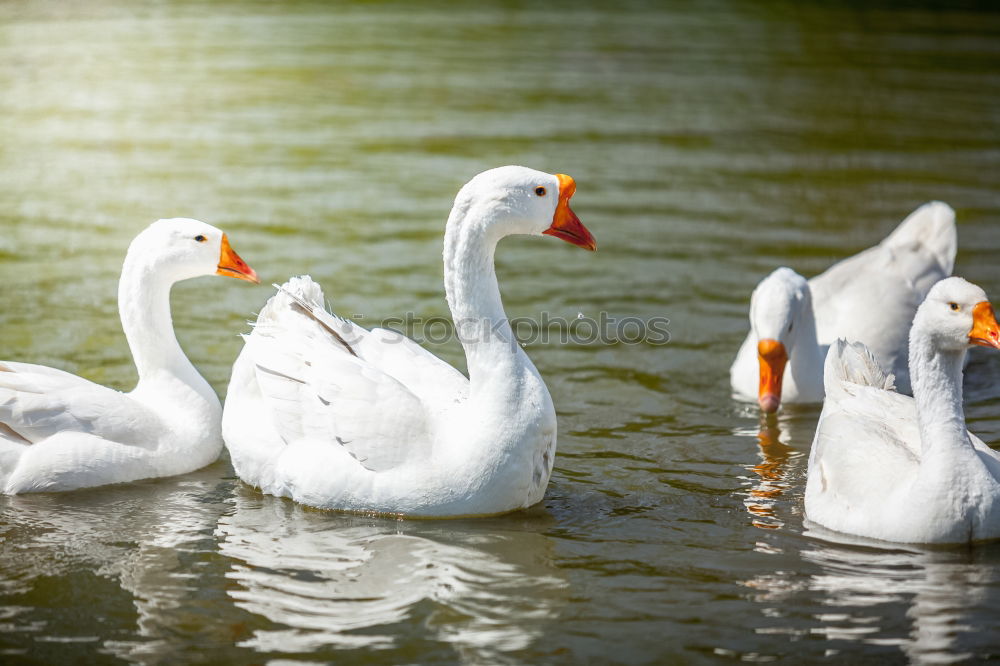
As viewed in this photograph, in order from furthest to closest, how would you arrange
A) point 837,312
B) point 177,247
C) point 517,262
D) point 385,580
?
1. point 517,262
2. point 837,312
3. point 177,247
4. point 385,580

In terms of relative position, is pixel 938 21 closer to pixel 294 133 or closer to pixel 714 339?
pixel 294 133

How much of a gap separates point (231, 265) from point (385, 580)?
2.84 meters

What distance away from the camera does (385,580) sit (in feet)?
22.0

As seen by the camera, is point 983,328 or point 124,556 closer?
point 983,328

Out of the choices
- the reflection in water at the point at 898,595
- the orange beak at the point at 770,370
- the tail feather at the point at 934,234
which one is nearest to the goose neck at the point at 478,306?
the reflection in water at the point at 898,595

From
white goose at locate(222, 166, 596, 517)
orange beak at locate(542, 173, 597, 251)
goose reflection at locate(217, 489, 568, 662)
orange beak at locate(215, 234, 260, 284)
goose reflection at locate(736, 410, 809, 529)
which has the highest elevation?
orange beak at locate(542, 173, 597, 251)

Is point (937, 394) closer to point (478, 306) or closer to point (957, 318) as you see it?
point (957, 318)

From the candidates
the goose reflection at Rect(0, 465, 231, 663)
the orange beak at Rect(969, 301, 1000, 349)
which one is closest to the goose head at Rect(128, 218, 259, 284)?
the goose reflection at Rect(0, 465, 231, 663)

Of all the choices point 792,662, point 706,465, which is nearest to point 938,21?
point 706,465

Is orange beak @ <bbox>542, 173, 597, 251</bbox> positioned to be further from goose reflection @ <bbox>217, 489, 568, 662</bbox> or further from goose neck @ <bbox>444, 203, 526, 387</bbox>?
goose reflection @ <bbox>217, 489, 568, 662</bbox>

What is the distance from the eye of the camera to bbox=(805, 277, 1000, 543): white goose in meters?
6.81

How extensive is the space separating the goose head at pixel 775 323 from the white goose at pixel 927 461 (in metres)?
1.87

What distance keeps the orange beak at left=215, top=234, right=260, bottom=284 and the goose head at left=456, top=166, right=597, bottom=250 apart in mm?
2084

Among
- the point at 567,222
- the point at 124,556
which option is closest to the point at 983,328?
the point at 567,222
